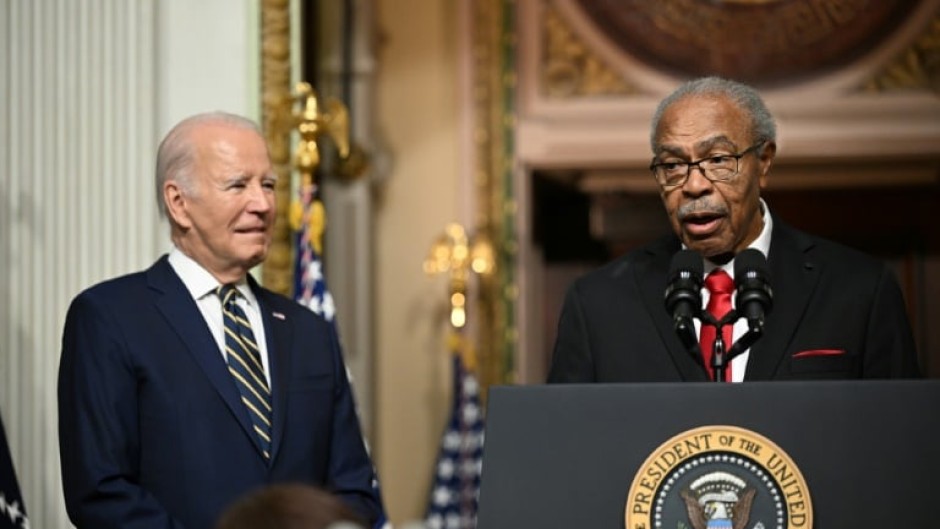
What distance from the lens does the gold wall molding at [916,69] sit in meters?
8.23

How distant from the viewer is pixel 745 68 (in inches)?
327

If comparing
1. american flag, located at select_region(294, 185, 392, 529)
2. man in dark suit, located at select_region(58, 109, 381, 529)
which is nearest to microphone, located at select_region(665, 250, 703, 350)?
man in dark suit, located at select_region(58, 109, 381, 529)

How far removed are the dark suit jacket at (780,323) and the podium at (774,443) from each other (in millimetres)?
503

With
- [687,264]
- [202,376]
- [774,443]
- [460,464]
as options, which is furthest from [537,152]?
[774,443]

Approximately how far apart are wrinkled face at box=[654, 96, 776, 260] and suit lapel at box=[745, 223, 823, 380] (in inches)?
3.0

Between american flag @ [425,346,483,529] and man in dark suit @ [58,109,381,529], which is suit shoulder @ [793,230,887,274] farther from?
american flag @ [425,346,483,529]

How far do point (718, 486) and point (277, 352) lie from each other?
133 centimetres

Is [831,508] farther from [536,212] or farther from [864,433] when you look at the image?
[536,212]

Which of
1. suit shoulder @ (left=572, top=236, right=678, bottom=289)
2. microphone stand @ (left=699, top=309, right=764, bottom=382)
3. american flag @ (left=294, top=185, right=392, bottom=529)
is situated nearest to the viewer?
microphone stand @ (left=699, top=309, right=764, bottom=382)

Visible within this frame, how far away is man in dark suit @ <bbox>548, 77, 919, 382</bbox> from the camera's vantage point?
135 inches

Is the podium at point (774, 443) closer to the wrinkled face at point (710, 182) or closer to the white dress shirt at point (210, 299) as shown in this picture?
the wrinkled face at point (710, 182)

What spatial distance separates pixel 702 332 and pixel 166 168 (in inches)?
52.0

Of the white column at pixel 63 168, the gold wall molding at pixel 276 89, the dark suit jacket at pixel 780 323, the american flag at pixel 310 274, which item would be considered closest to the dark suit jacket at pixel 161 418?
the dark suit jacket at pixel 780 323

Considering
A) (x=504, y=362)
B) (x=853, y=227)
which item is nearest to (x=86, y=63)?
(x=504, y=362)
